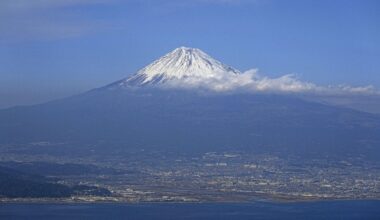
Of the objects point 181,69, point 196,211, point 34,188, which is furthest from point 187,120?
point 196,211

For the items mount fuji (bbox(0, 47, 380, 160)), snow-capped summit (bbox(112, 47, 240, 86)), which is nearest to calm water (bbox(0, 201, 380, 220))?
mount fuji (bbox(0, 47, 380, 160))

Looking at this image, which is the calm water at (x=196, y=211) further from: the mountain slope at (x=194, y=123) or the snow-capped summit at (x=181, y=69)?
the snow-capped summit at (x=181, y=69)

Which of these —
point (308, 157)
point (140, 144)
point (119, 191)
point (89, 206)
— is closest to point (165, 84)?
point (140, 144)

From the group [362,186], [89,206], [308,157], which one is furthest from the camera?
[308,157]

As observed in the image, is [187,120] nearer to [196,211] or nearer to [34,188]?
[34,188]

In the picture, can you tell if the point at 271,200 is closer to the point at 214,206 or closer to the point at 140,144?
the point at 214,206

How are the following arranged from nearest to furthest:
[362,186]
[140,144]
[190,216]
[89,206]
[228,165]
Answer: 1. [190,216]
2. [89,206]
3. [362,186]
4. [228,165]
5. [140,144]

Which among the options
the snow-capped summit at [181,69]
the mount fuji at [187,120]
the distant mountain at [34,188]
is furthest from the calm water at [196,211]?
the snow-capped summit at [181,69]
